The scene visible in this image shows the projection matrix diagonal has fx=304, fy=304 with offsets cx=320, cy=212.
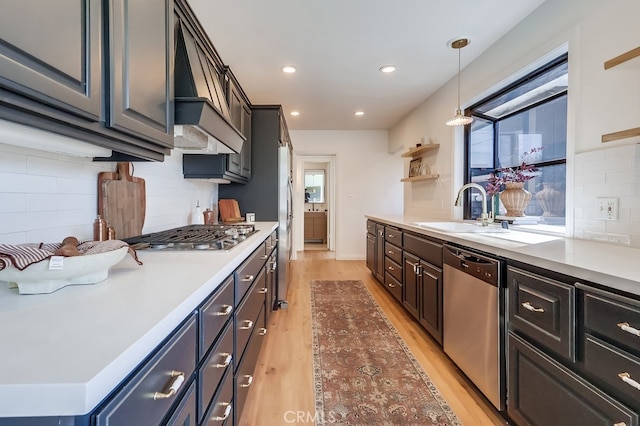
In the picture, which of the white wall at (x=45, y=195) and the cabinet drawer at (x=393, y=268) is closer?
the white wall at (x=45, y=195)

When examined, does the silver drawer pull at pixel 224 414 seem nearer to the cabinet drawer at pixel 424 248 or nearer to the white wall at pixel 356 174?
the cabinet drawer at pixel 424 248

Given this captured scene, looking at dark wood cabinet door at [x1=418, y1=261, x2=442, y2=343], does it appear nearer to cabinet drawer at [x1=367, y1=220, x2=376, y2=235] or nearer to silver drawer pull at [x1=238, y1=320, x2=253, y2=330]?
silver drawer pull at [x1=238, y1=320, x2=253, y2=330]

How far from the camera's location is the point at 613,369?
0.96m

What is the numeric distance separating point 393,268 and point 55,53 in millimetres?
Answer: 3011

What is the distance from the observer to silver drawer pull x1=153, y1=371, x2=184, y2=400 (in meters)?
0.63

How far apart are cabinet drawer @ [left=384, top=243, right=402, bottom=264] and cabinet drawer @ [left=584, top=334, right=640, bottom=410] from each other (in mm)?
1948

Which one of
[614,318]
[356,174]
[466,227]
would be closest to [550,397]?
[614,318]

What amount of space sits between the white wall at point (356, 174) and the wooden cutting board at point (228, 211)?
109 inches

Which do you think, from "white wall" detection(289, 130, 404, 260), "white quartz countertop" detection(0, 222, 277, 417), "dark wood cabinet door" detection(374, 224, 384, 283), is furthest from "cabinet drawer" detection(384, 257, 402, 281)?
"white quartz countertop" detection(0, 222, 277, 417)

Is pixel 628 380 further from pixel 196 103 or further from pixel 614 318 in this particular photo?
pixel 196 103

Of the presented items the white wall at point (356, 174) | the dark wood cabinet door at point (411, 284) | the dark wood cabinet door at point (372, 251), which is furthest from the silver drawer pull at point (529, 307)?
the white wall at point (356, 174)

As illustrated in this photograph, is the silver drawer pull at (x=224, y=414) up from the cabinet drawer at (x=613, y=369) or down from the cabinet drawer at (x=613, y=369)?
down

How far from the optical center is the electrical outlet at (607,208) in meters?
1.53

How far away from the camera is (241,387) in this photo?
1431 millimetres
